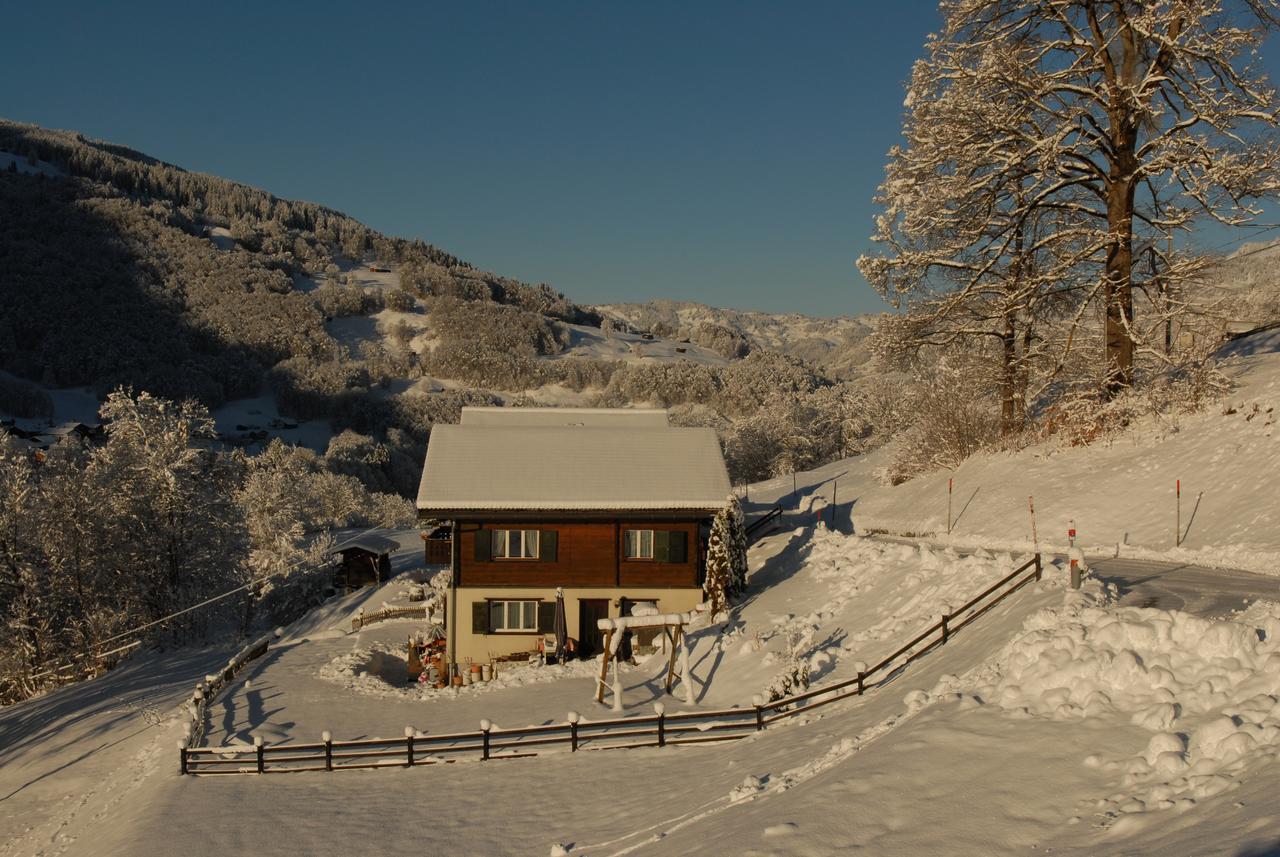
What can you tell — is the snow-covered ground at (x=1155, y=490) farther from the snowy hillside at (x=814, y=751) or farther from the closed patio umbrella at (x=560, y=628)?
the closed patio umbrella at (x=560, y=628)

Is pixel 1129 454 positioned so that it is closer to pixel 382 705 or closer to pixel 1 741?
pixel 382 705

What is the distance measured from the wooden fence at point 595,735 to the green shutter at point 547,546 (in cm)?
885

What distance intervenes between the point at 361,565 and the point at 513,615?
24.5 m

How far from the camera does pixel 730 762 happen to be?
1528cm

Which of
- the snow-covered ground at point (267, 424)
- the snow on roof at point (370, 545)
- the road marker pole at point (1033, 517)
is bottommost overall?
the snow on roof at point (370, 545)

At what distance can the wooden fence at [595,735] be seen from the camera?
17.1m

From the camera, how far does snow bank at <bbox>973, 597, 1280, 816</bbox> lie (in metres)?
9.17

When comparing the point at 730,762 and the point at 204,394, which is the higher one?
the point at 204,394

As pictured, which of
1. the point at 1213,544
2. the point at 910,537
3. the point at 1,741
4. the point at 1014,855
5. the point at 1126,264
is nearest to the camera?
the point at 1014,855

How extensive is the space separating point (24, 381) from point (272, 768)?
17876cm

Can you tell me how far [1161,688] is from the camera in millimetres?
11039

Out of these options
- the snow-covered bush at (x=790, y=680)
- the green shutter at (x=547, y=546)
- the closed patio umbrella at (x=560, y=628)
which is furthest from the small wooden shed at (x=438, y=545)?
the snow-covered bush at (x=790, y=680)

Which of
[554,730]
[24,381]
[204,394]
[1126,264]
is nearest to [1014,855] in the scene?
[554,730]

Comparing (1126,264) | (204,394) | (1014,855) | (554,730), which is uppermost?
(204,394)
